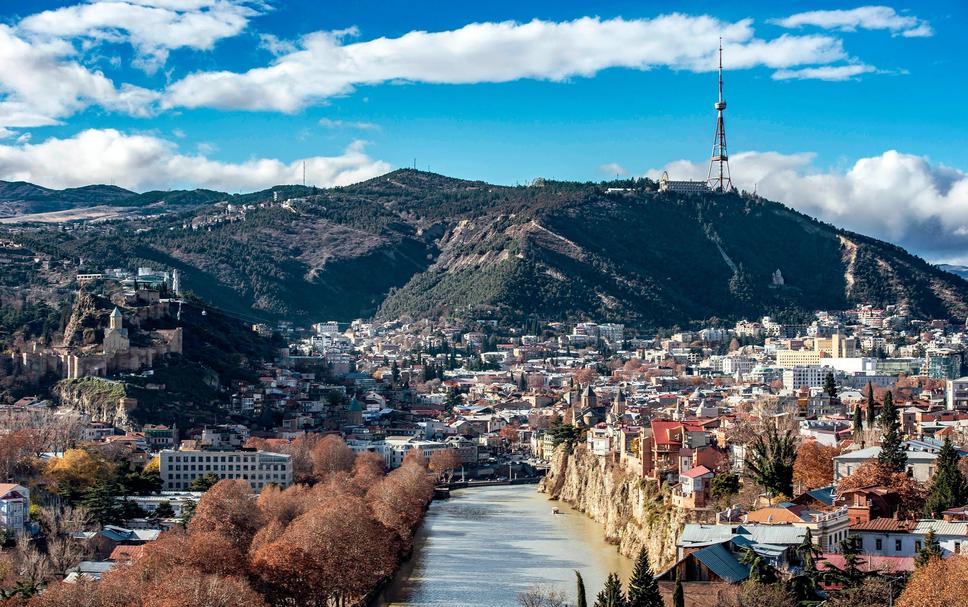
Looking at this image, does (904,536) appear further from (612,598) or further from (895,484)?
(612,598)

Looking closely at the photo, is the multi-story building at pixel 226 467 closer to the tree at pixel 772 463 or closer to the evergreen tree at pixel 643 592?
the tree at pixel 772 463

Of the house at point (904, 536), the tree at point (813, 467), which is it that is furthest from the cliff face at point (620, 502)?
the house at point (904, 536)

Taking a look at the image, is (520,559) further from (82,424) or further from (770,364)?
(770,364)

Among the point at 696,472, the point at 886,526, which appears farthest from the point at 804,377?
the point at 886,526

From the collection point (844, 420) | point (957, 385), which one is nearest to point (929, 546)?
point (844, 420)

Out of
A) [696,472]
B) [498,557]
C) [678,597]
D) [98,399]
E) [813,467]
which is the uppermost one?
[98,399]

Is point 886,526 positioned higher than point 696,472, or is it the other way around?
point 696,472
